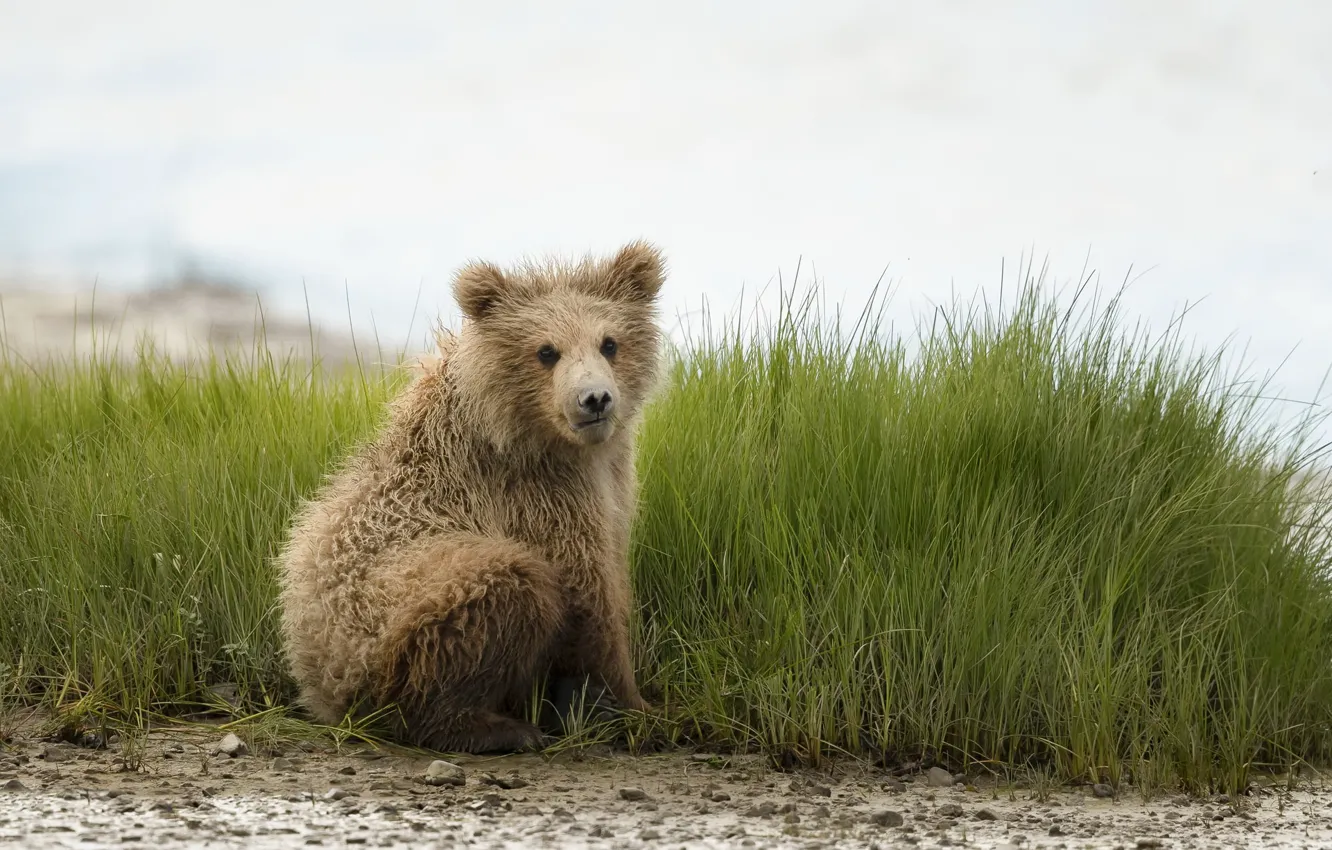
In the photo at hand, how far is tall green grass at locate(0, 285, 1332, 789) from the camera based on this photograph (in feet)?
19.3

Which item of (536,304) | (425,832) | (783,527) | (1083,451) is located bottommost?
(425,832)

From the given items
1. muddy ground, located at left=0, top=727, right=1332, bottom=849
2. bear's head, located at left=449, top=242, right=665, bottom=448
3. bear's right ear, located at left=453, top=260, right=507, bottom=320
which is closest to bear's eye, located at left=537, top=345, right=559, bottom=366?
bear's head, located at left=449, top=242, right=665, bottom=448

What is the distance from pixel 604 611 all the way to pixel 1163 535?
282cm

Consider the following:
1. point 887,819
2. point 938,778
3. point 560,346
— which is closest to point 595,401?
point 560,346

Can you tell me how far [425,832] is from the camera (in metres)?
4.70

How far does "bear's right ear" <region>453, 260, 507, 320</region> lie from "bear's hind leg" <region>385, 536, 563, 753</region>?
1.03 metres

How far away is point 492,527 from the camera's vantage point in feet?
19.1

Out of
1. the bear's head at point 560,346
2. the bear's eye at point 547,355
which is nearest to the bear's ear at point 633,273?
A: the bear's head at point 560,346

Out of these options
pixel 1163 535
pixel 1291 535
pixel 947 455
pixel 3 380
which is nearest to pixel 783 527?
pixel 947 455

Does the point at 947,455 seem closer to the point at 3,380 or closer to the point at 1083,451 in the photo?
the point at 1083,451

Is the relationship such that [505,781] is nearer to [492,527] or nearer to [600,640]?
[600,640]

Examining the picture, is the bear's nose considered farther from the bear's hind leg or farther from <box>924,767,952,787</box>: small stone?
<box>924,767,952,787</box>: small stone

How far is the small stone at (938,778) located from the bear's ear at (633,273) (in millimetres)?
2413

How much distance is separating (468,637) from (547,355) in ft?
4.06
